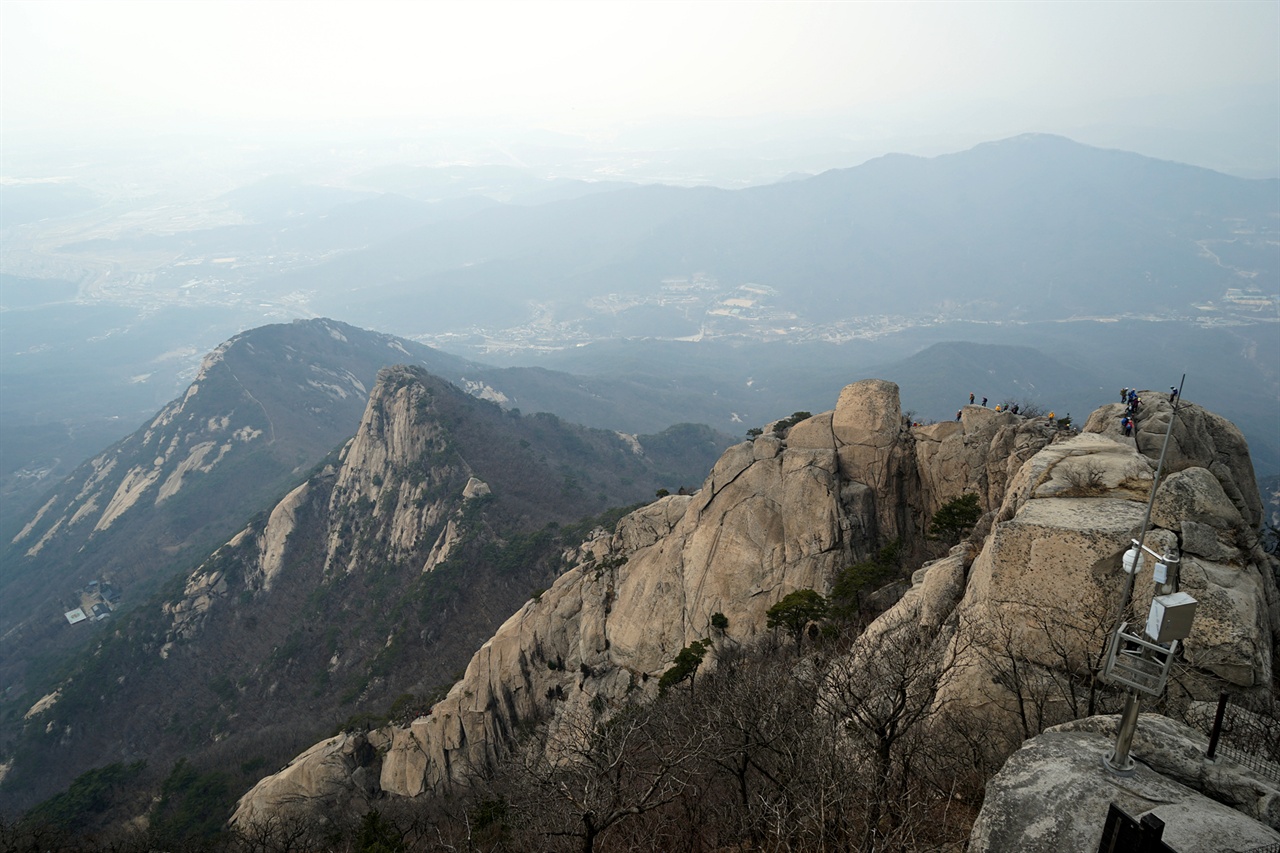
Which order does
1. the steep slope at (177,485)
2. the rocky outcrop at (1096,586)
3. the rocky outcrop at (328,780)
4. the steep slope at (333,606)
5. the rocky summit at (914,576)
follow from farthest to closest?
the steep slope at (177,485), the steep slope at (333,606), the rocky outcrop at (328,780), the rocky summit at (914,576), the rocky outcrop at (1096,586)

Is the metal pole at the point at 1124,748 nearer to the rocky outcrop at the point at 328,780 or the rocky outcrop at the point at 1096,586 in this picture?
the rocky outcrop at the point at 1096,586

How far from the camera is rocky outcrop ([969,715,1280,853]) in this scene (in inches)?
367

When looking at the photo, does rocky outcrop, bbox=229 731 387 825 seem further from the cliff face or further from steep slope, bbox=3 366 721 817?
steep slope, bbox=3 366 721 817

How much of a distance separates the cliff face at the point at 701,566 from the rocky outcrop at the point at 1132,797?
21.7 m

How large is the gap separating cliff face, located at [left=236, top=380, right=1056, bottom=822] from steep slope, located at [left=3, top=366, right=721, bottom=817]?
12.8 m

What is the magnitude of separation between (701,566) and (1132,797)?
3006cm

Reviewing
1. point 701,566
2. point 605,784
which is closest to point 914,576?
point 605,784

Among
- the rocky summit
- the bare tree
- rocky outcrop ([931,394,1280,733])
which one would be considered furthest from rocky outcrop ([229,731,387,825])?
rocky outcrop ([931,394,1280,733])

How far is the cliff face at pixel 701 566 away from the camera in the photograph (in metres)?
36.8

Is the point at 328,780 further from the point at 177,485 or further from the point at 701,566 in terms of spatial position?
the point at 177,485

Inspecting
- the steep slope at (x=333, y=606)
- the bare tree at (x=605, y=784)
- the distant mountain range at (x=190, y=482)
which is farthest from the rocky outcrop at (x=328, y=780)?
the distant mountain range at (x=190, y=482)

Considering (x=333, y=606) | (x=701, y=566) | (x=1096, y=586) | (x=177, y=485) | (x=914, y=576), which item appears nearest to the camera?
(x=1096, y=586)

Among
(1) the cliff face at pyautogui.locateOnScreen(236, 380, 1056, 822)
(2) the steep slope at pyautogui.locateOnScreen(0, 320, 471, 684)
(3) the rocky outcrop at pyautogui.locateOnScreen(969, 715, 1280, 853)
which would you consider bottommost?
(2) the steep slope at pyautogui.locateOnScreen(0, 320, 471, 684)

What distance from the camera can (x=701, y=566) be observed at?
131 ft
